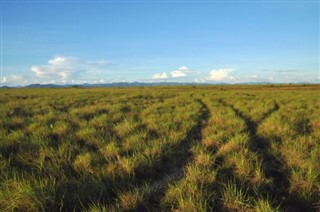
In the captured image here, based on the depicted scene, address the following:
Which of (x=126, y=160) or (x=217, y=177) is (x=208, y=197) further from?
(x=126, y=160)

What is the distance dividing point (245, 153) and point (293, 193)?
4.64 feet

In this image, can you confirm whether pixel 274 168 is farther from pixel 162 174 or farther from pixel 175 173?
pixel 162 174

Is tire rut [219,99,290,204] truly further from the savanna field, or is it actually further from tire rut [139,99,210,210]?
tire rut [139,99,210,210]

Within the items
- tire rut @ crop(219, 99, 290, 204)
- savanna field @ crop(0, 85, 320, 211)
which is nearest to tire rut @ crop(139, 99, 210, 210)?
savanna field @ crop(0, 85, 320, 211)

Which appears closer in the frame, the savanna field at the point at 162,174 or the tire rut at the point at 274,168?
the savanna field at the point at 162,174

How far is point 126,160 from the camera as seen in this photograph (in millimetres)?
4684

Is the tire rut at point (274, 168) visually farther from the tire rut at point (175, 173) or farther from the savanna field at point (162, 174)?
the tire rut at point (175, 173)

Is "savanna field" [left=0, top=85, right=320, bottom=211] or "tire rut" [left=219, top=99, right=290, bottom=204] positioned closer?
"savanna field" [left=0, top=85, right=320, bottom=211]

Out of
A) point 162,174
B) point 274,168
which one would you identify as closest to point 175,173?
point 162,174

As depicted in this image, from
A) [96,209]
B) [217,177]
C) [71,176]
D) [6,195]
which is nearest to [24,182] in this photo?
[6,195]

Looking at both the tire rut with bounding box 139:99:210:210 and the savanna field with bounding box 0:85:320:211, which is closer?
the savanna field with bounding box 0:85:320:211

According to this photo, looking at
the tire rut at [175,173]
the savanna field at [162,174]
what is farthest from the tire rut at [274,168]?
the tire rut at [175,173]

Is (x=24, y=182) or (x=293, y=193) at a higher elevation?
(x=24, y=182)

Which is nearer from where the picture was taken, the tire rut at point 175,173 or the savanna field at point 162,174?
the savanna field at point 162,174
